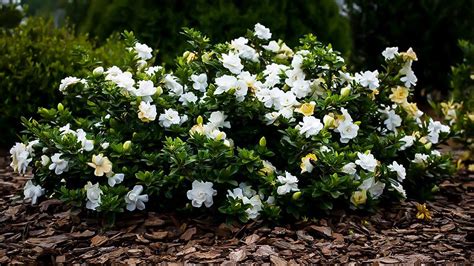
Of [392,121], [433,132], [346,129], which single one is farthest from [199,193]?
[433,132]

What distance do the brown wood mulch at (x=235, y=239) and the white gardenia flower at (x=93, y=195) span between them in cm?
12

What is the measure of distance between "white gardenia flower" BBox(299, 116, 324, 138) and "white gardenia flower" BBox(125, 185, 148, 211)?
0.80m

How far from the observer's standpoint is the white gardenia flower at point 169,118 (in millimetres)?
3695

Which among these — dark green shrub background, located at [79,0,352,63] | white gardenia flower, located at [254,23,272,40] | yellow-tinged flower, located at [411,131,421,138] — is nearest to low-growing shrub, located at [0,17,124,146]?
dark green shrub background, located at [79,0,352,63]

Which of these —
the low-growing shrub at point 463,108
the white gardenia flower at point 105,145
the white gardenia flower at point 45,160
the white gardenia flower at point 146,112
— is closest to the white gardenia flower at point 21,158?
the white gardenia flower at point 45,160

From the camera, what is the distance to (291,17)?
22.0 feet

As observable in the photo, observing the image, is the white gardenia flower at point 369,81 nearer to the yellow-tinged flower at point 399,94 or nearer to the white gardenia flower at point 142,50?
the yellow-tinged flower at point 399,94

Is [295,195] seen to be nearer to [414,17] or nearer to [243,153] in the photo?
[243,153]

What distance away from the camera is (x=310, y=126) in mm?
3625

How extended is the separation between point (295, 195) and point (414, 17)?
4920 millimetres

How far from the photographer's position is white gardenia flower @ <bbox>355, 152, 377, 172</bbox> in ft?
12.0

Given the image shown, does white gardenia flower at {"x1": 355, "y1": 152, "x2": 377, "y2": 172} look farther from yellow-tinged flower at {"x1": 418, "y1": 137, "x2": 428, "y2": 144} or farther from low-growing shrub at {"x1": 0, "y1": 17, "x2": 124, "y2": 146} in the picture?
low-growing shrub at {"x1": 0, "y1": 17, "x2": 124, "y2": 146}

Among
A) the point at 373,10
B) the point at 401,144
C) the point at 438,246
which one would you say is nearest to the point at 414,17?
the point at 373,10

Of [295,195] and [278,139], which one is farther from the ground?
[278,139]
